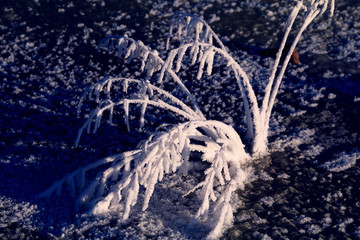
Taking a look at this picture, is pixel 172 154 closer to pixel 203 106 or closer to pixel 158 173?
pixel 158 173

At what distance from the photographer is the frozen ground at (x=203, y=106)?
3828 millimetres

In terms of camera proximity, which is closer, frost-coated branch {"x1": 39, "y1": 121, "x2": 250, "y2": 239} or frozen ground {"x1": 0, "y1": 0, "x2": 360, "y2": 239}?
frost-coated branch {"x1": 39, "y1": 121, "x2": 250, "y2": 239}

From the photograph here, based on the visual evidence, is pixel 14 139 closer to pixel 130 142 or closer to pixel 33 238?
pixel 130 142

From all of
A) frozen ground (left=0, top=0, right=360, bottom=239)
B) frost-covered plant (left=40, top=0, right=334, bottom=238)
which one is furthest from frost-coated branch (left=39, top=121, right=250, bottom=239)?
frozen ground (left=0, top=0, right=360, bottom=239)

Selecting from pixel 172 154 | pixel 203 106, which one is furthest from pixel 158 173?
pixel 203 106

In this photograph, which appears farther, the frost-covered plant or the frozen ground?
the frozen ground

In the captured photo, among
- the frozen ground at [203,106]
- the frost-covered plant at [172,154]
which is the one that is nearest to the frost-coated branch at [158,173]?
the frost-covered plant at [172,154]

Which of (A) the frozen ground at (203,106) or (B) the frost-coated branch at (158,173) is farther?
(A) the frozen ground at (203,106)

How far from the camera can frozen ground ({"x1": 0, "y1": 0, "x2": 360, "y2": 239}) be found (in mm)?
3828

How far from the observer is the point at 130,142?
5.03 metres

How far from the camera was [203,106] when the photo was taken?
222 inches

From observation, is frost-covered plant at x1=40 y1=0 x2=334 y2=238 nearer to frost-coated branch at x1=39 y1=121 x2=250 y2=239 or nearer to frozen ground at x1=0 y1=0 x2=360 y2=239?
frost-coated branch at x1=39 y1=121 x2=250 y2=239

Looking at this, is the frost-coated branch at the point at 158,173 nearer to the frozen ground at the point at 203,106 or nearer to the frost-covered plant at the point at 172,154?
the frost-covered plant at the point at 172,154

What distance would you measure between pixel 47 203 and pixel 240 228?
6.23 feet
